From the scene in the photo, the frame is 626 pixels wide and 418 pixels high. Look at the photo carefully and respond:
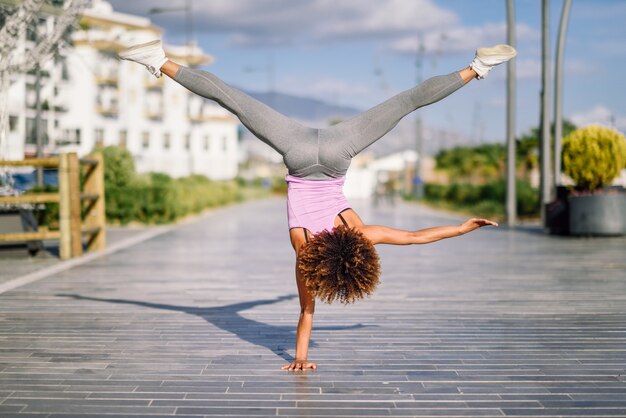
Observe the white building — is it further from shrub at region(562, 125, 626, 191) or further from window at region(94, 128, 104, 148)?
shrub at region(562, 125, 626, 191)

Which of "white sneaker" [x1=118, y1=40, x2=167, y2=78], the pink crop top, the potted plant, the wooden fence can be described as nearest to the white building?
the potted plant

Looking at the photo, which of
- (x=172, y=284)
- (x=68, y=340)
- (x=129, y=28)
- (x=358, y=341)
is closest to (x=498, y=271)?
(x=172, y=284)

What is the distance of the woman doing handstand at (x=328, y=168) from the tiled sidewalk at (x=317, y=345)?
698 millimetres

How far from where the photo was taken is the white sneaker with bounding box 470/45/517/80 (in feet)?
18.6

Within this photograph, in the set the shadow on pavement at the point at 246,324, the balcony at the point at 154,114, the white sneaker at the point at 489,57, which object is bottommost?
the shadow on pavement at the point at 246,324

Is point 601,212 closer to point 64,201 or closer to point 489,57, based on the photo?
point 64,201

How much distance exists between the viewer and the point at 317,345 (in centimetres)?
695

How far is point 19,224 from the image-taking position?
48.0 feet

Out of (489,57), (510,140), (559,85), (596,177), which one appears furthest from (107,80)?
(489,57)

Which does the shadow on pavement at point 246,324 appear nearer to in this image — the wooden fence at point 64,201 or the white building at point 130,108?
the wooden fence at point 64,201

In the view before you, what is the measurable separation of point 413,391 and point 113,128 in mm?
83825

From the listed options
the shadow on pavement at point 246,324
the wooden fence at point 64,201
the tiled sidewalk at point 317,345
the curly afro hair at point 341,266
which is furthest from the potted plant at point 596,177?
the curly afro hair at point 341,266

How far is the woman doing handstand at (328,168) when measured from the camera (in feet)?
18.3

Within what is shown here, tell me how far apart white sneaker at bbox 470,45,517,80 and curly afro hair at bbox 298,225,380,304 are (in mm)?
1372
